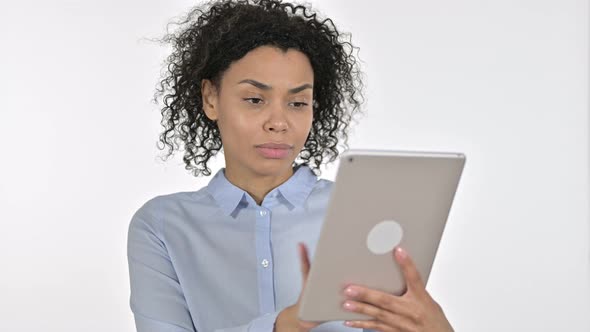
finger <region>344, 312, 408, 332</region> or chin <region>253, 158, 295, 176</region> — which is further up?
chin <region>253, 158, 295, 176</region>

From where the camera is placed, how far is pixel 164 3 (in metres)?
3.41

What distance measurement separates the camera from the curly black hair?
7.00ft

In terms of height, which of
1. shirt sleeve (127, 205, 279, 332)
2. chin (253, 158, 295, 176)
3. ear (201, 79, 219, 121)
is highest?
ear (201, 79, 219, 121)

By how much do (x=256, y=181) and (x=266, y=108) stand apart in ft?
0.71

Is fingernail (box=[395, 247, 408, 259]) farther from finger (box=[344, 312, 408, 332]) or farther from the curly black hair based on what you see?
the curly black hair

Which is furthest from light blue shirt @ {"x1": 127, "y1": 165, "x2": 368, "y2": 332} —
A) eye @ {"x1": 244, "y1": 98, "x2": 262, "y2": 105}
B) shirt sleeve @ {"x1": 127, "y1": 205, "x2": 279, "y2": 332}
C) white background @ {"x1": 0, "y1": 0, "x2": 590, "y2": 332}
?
white background @ {"x1": 0, "y1": 0, "x2": 590, "y2": 332}

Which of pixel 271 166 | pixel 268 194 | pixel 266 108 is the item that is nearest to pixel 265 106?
pixel 266 108

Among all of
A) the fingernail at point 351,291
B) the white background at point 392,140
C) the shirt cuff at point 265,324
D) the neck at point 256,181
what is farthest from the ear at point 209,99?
the white background at point 392,140

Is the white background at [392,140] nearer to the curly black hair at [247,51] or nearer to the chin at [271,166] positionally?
the curly black hair at [247,51]

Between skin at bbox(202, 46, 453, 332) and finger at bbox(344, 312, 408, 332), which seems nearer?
finger at bbox(344, 312, 408, 332)

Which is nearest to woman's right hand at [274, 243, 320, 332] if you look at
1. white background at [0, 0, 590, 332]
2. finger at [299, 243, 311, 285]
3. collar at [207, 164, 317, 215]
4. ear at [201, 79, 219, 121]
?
finger at [299, 243, 311, 285]

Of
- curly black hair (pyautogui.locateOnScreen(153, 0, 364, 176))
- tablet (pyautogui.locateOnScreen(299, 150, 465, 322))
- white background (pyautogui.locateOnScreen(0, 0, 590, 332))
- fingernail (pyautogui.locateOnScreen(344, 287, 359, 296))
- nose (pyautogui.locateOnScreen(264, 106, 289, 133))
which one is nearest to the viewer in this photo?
tablet (pyautogui.locateOnScreen(299, 150, 465, 322))

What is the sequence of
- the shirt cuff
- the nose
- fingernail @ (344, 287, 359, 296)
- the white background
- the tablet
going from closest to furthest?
the tablet
fingernail @ (344, 287, 359, 296)
the shirt cuff
the nose
the white background

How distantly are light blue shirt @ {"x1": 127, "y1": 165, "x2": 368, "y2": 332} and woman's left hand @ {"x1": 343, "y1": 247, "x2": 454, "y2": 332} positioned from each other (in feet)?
1.40
